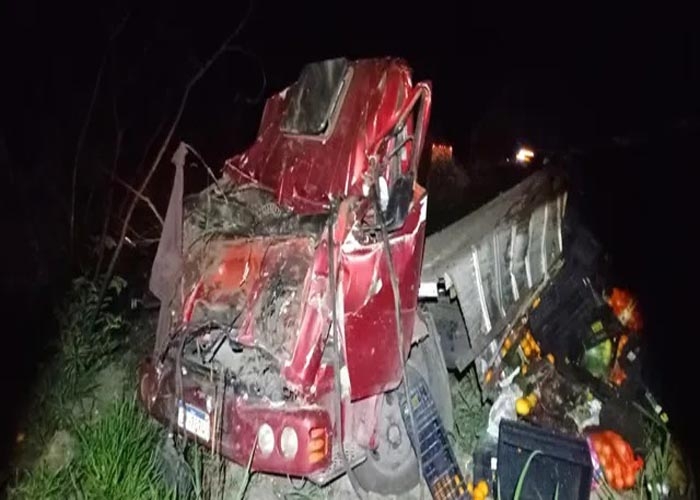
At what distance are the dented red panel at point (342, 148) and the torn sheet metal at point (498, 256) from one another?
2.33ft

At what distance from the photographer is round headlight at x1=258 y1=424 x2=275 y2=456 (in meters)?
3.32

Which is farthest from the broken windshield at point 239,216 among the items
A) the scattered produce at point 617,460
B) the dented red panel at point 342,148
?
the scattered produce at point 617,460

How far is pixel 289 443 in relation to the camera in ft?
10.8

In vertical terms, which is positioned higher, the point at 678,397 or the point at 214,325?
the point at 214,325

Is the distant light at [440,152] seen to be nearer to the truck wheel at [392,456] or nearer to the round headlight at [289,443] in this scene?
the truck wheel at [392,456]

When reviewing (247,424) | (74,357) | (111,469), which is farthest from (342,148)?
(74,357)

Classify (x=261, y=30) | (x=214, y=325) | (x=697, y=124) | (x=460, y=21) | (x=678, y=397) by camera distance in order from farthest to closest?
(x=460, y=21), (x=261, y=30), (x=697, y=124), (x=678, y=397), (x=214, y=325)

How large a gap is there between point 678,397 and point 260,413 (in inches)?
102

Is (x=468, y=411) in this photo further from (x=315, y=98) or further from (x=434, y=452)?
(x=315, y=98)

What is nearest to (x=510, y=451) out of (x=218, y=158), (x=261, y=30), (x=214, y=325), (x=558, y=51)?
(x=214, y=325)

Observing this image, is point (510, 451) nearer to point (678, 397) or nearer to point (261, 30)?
point (678, 397)

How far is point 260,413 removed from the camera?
3340mm

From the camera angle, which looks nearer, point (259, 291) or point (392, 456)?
point (259, 291)

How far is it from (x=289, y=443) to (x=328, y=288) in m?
0.69
